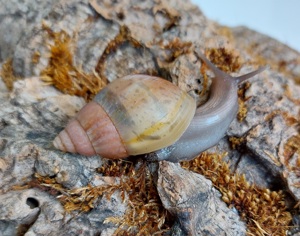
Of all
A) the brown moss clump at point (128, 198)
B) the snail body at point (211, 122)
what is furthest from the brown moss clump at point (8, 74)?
the snail body at point (211, 122)

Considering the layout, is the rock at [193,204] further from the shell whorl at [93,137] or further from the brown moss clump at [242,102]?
the brown moss clump at [242,102]

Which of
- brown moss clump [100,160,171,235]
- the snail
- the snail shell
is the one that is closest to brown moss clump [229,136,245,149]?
the snail

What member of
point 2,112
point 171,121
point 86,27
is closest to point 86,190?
point 171,121

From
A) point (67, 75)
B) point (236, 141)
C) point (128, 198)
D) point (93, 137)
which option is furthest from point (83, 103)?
point (236, 141)

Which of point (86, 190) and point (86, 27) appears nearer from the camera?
point (86, 190)

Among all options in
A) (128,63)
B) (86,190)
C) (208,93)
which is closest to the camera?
(86,190)

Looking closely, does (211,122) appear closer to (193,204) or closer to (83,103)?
(193,204)

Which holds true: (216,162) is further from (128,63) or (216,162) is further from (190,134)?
(128,63)
